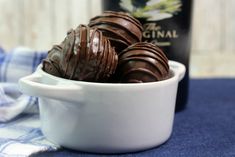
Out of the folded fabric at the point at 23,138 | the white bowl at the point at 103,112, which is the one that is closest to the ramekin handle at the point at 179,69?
the white bowl at the point at 103,112

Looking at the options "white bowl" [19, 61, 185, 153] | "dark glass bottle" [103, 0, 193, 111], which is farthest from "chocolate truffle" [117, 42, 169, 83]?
"dark glass bottle" [103, 0, 193, 111]

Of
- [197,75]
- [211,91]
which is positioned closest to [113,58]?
[211,91]

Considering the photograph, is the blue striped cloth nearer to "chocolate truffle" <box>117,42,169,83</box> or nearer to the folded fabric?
the folded fabric

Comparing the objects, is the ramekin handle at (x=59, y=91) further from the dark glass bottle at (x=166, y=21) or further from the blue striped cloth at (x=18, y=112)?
the dark glass bottle at (x=166, y=21)

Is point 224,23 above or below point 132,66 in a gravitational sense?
below

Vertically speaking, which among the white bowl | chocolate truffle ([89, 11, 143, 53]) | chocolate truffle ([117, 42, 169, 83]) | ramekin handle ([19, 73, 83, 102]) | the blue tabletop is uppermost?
chocolate truffle ([89, 11, 143, 53])

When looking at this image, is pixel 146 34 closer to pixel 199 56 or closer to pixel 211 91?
pixel 211 91
